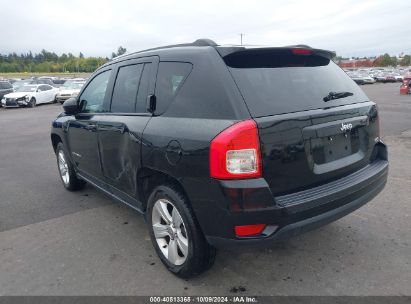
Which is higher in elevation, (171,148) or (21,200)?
(171,148)

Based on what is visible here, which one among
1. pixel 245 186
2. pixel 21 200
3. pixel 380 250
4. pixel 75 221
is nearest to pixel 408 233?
pixel 380 250

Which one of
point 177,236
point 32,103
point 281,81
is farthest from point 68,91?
point 281,81

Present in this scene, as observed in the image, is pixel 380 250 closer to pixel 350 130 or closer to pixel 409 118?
pixel 350 130

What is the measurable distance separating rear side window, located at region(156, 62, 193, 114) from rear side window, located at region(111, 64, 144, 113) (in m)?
0.39

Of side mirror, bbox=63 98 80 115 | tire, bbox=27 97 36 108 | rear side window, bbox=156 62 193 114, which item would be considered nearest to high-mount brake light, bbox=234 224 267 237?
rear side window, bbox=156 62 193 114

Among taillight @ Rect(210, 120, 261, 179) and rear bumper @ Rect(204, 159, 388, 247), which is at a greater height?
taillight @ Rect(210, 120, 261, 179)

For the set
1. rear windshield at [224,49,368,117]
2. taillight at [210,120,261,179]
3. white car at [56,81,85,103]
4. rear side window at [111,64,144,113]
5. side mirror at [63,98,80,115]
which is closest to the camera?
taillight at [210,120,261,179]

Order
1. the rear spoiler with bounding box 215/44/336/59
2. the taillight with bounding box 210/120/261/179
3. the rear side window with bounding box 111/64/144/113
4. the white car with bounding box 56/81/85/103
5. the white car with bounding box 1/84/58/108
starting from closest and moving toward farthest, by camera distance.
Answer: the taillight with bounding box 210/120/261/179
the rear spoiler with bounding box 215/44/336/59
the rear side window with bounding box 111/64/144/113
the white car with bounding box 1/84/58/108
the white car with bounding box 56/81/85/103

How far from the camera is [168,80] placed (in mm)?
3025

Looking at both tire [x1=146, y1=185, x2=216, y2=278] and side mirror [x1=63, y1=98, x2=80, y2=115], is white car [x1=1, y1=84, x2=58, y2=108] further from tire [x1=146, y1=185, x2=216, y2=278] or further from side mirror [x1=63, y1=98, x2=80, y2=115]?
tire [x1=146, y1=185, x2=216, y2=278]

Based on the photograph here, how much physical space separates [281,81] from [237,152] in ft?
2.55

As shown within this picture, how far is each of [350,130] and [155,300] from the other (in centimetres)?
205

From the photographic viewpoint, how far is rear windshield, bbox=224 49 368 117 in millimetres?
2594

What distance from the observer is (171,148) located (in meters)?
2.74
